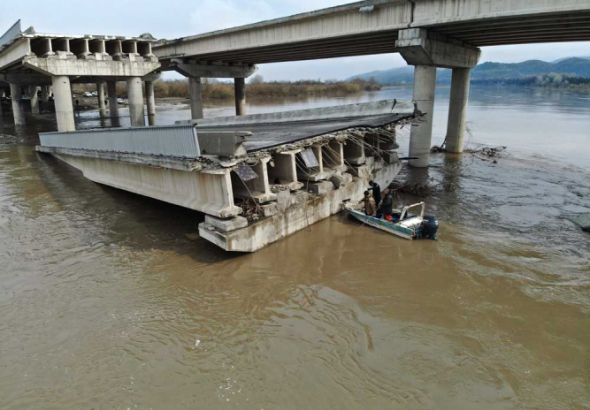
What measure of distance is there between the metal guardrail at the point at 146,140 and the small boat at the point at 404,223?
5662mm

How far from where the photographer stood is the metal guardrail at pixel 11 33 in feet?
88.4

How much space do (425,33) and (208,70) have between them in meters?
24.7

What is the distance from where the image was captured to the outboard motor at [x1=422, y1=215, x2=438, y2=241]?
1122 cm

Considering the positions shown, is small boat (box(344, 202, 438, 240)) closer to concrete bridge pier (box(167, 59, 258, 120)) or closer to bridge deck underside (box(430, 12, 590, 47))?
bridge deck underside (box(430, 12, 590, 47))

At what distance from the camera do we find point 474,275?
927cm

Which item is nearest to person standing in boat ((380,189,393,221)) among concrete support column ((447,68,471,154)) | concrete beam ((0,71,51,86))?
concrete support column ((447,68,471,154))

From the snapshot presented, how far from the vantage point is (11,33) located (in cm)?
2933

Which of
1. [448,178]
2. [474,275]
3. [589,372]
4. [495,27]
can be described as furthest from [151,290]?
[495,27]

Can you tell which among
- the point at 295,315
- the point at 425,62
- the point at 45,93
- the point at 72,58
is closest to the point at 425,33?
the point at 425,62

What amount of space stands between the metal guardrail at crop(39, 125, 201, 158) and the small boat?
5662 mm

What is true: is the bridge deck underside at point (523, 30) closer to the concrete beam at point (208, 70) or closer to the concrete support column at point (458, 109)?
the concrete support column at point (458, 109)

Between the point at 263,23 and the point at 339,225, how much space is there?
782 inches

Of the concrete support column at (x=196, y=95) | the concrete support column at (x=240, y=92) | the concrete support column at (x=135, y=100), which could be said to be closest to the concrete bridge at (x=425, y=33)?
the concrete support column at (x=196, y=95)

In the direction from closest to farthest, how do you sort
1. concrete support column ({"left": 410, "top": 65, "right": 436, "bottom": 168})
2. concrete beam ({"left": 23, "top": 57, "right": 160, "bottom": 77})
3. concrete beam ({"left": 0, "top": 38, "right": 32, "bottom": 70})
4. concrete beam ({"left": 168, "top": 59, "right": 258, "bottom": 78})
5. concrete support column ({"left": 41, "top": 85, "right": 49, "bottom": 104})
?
concrete support column ({"left": 410, "top": 65, "right": 436, "bottom": 168}) → concrete beam ({"left": 0, "top": 38, "right": 32, "bottom": 70}) → concrete beam ({"left": 23, "top": 57, "right": 160, "bottom": 77}) → concrete beam ({"left": 168, "top": 59, "right": 258, "bottom": 78}) → concrete support column ({"left": 41, "top": 85, "right": 49, "bottom": 104})
